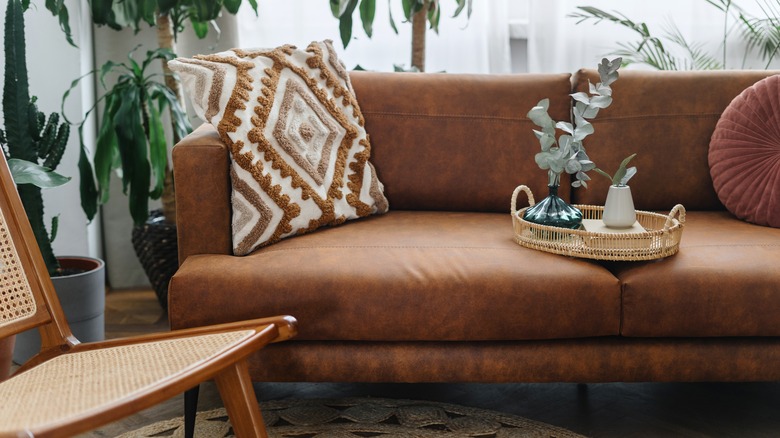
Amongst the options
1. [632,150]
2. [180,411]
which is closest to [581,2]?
[632,150]

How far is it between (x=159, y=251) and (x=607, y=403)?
1.50 m

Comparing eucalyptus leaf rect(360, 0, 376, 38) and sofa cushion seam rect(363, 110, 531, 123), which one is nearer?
sofa cushion seam rect(363, 110, 531, 123)

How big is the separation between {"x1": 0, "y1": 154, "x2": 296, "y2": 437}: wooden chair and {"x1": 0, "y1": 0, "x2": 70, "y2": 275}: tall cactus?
2.01 feet

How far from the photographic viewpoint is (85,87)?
2.90 m

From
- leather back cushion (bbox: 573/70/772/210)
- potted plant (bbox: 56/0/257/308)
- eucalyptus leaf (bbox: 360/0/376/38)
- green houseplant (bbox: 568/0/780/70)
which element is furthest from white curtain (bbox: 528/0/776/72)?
potted plant (bbox: 56/0/257/308)

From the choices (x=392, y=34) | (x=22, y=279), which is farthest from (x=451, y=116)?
(x=22, y=279)

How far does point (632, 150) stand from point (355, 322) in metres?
0.99

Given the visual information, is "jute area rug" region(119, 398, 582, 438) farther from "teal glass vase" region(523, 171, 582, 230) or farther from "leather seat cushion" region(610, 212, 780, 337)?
"teal glass vase" region(523, 171, 582, 230)

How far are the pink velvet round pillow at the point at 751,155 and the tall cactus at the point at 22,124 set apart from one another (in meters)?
1.75

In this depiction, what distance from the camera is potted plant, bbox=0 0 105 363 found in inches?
80.1

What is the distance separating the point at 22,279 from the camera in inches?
58.9

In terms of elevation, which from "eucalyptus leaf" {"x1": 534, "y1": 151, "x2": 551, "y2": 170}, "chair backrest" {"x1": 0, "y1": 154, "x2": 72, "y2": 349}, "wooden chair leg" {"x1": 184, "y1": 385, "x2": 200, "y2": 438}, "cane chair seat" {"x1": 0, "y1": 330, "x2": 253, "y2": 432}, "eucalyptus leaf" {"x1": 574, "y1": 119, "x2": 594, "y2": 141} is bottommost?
"wooden chair leg" {"x1": 184, "y1": 385, "x2": 200, "y2": 438}

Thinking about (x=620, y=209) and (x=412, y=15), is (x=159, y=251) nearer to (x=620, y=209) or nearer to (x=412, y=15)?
(x=412, y=15)

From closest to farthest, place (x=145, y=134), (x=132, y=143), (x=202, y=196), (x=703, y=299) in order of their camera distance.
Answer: (x=703, y=299) → (x=202, y=196) → (x=132, y=143) → (x=145, y=134)
